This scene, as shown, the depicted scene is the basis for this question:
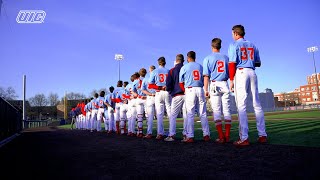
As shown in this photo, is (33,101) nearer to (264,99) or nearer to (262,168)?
(264,99)

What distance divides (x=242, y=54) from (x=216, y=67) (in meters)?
0.97

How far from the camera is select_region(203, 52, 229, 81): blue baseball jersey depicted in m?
→ 6.91

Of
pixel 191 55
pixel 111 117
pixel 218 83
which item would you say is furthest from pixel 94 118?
pixel 218 83

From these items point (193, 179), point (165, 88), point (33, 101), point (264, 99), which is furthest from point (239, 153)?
point (33, 101)

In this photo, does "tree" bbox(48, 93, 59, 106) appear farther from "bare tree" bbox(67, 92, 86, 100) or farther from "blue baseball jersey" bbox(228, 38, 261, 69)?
"blue baseball jersey" bbox(228, 38, 261, 69)

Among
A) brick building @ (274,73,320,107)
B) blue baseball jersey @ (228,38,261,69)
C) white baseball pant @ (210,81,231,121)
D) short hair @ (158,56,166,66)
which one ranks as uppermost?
brick building @ (274,73,320,107)

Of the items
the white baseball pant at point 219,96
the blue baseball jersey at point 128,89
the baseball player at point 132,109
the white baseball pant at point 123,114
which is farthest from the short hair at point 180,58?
the white baseball pant at point 123,114

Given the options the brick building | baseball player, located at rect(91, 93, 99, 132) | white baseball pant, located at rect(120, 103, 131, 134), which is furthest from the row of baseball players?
the brick building

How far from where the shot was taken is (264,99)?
68.2 m

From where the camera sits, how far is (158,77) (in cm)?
903

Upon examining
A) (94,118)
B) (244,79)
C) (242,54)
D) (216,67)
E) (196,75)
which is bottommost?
(94,118)

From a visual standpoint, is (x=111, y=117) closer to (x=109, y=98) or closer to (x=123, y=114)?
(x=109, y=98)

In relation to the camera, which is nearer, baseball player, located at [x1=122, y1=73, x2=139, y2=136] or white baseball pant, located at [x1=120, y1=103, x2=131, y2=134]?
baseball player, located at [x1=122, y1=73, x2=139, y2=136]

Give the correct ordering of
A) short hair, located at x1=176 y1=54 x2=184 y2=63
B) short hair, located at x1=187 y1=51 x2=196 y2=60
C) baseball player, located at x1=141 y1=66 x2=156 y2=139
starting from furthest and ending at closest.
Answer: baseball player, located at x1=141 y1=66 x2=156 y2=139
short hair, located at x1=176 y1=54 x2=184 y2=63
short hair, located at x1=187 y1=51 x2=196 y2=60
